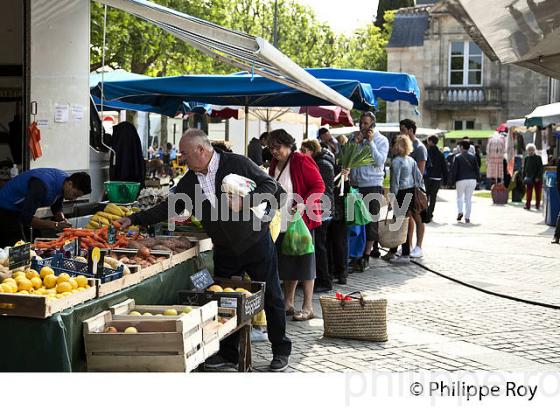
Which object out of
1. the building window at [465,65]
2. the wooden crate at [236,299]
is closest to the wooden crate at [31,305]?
the wooden crate at [236,299]

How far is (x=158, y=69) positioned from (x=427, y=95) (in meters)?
23.8

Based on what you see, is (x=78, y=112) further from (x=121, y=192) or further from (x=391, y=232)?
(x=391, y=232)

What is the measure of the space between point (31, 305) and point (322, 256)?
6175 millimetres

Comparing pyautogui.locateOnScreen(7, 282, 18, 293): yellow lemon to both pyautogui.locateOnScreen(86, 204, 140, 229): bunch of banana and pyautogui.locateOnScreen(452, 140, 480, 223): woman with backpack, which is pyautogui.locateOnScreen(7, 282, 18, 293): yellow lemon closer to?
pyautogui.locateOnScreen(86, 204, 140, 229): bunch of banana

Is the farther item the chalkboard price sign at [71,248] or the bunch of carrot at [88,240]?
the bunch of carrot at [88,240]

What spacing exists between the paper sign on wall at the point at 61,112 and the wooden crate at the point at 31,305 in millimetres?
6449

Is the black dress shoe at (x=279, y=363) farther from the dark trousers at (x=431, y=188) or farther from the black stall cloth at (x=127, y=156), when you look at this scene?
the dark trousers at (x=431, y=188)

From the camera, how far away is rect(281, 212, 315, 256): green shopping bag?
8.75 m

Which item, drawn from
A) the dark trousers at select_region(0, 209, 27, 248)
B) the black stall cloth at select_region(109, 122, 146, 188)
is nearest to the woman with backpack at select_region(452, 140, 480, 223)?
the black stall cloth at select_region(109, 122, 146, 188)

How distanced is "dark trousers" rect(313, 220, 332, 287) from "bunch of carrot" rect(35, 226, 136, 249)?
11.9 feet

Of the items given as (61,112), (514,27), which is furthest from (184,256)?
(61,112)

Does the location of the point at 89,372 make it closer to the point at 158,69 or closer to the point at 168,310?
the point at 168,310

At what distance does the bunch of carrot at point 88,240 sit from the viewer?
7059 mm

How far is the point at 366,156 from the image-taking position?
39.2 feet
